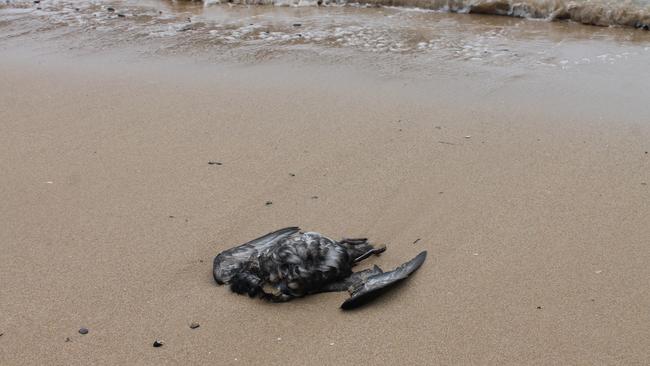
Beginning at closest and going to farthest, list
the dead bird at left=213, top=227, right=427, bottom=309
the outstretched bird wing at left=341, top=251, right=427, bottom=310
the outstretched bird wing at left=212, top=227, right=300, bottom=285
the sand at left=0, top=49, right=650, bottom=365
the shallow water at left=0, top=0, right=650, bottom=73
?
the sand at left=0, top=49, right=650, bottom=365 < the outstretched bird wing at left=341, top=251, right=427, bottom=310 < the dead bird at left=213, top=227, right=427, bottom=309 < the outstretched bird wing at left=212, top=227, right=300, bottom=285 < the shallow water at left=0, top=0, right=650, bottom=73

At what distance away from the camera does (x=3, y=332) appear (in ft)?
10.3

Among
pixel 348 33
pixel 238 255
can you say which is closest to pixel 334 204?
pixel 238 255

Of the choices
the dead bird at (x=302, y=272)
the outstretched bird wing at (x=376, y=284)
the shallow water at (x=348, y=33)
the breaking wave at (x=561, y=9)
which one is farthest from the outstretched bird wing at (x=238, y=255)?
the breaking wave at (x=561, y=9)

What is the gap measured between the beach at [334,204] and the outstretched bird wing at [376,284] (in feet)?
0.19

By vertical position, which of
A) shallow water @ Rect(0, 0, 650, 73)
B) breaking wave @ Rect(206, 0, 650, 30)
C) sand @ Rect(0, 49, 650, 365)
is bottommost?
sand @ Rect(0, 49, 650, 365)

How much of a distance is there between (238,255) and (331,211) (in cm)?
79

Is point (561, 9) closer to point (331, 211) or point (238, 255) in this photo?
point (331, 211)

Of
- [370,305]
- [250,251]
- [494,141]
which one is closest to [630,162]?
[494,141]

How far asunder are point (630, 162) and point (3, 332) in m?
4.08

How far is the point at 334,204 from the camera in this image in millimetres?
4250

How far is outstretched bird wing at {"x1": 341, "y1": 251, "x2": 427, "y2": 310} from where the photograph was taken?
3.21m

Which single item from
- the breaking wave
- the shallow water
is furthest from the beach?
the breaking wave

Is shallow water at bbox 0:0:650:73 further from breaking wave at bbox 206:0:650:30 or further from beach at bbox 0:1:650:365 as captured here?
beach at bbox 0:1:650:365

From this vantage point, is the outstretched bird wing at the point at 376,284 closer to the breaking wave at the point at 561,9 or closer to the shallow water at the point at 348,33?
the shallow water at the point at 348,33
